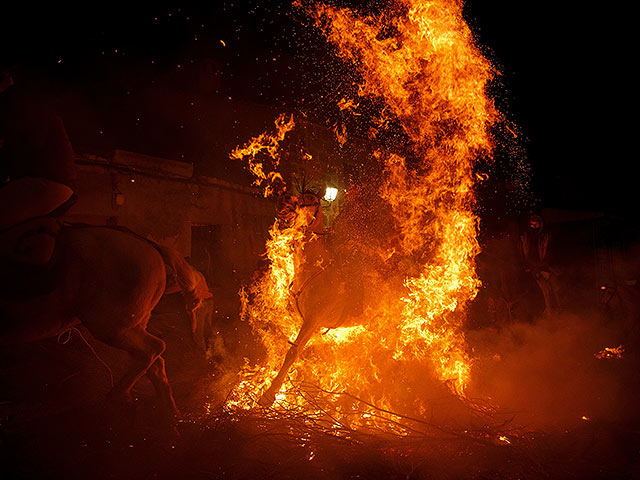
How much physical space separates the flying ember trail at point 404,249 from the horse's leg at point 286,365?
31 cm

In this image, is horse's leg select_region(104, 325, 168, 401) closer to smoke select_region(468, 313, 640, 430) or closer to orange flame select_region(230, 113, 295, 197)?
smoke select_region(468, 313, 640, 430)

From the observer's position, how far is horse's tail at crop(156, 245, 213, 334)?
4812mm

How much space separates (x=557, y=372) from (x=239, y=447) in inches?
269

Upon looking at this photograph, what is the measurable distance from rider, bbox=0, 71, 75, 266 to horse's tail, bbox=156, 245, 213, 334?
1.24m

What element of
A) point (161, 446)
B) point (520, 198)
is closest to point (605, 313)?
point (520, 198)

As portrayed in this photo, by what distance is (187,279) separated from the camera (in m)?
5.05

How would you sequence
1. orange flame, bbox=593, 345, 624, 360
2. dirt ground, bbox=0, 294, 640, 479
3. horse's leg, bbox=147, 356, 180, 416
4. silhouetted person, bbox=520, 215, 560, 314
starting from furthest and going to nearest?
silhouetted person, bbox=520, 215, 560, 314 < orange flame, bbox=593, 345, 624, 360 < horse's leg, bbox=147, 356, 180, 416 < dirt ground, bbox=0, 294, 640, 479

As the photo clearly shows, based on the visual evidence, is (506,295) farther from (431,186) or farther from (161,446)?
(161,446)

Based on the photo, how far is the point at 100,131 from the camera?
36.9ft

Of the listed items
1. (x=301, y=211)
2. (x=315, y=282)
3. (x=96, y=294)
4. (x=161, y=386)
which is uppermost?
(x=301, y=211)

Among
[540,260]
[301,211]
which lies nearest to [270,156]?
[540,260]

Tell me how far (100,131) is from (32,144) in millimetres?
8725

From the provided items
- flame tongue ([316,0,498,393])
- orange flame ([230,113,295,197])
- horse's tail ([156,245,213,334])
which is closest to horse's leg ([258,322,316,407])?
horse's tail ([156,245,213,334])

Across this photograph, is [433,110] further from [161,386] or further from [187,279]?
[161,386]
